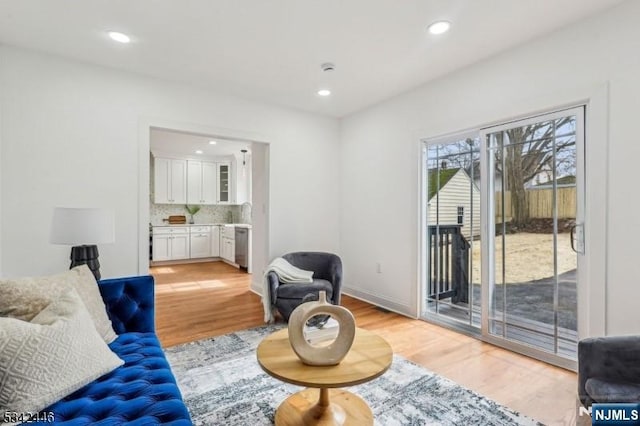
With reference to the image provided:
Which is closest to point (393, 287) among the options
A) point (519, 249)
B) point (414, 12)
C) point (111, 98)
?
point (519, 249)

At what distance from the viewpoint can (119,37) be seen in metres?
2.60

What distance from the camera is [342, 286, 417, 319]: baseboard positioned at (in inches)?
147

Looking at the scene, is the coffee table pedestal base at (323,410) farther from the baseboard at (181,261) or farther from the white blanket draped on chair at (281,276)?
the baseboard at (181,261)

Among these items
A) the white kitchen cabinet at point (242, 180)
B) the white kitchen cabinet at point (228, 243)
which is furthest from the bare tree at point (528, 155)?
the white kitchen cabinet at point (242, 180)

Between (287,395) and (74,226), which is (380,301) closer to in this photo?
(287,395)

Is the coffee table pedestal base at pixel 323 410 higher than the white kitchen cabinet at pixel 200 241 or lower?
lower

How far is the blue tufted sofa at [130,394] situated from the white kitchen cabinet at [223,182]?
6.12m

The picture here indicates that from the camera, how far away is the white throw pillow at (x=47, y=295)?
1.54m

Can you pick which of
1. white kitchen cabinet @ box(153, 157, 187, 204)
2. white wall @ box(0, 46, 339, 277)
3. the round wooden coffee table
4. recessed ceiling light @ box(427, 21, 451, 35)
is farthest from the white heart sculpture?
white kitchen cabinet @ box(153, 157, 187, 204)

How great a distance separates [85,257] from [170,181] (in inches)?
201

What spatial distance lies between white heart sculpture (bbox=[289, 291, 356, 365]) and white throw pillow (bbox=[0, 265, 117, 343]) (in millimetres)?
1078

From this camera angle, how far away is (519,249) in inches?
113

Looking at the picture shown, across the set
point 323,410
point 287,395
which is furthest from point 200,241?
point 323,410

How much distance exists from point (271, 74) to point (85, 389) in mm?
2930
